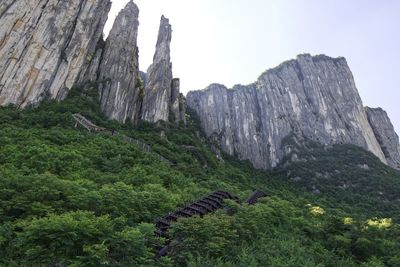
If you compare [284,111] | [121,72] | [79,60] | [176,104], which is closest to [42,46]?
[79,60]

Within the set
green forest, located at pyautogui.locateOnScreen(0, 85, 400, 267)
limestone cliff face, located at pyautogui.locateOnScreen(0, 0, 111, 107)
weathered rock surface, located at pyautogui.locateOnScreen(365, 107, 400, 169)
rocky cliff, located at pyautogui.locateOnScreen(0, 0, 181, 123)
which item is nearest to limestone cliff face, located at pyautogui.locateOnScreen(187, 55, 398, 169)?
weathered rock surface, located at pyautogui.locateOnScreen(365, 107, 400, 169)

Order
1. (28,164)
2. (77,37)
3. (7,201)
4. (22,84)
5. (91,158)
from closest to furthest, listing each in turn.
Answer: (7,201), (28,164), (91,158), (22,84), (77,37)

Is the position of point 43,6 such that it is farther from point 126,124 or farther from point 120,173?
point 120,173

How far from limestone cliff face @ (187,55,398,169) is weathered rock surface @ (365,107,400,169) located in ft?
13.2

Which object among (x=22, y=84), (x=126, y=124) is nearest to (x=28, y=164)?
(x=22, y=84)

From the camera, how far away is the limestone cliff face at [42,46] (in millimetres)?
58438

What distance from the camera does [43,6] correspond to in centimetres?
6694

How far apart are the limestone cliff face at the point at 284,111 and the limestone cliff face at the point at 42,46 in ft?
160

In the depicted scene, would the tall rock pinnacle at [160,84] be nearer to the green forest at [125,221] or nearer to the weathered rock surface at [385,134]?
the green forest at [125,221]

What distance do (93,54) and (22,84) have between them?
62.9 ft

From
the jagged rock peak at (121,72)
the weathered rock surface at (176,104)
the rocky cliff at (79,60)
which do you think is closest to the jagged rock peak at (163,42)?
the rocky cliff at (79,60)

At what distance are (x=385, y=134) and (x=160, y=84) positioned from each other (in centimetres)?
8402

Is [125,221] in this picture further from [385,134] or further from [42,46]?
[385,134]

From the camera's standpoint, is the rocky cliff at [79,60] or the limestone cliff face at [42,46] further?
the rocky cliff at [79,60]
